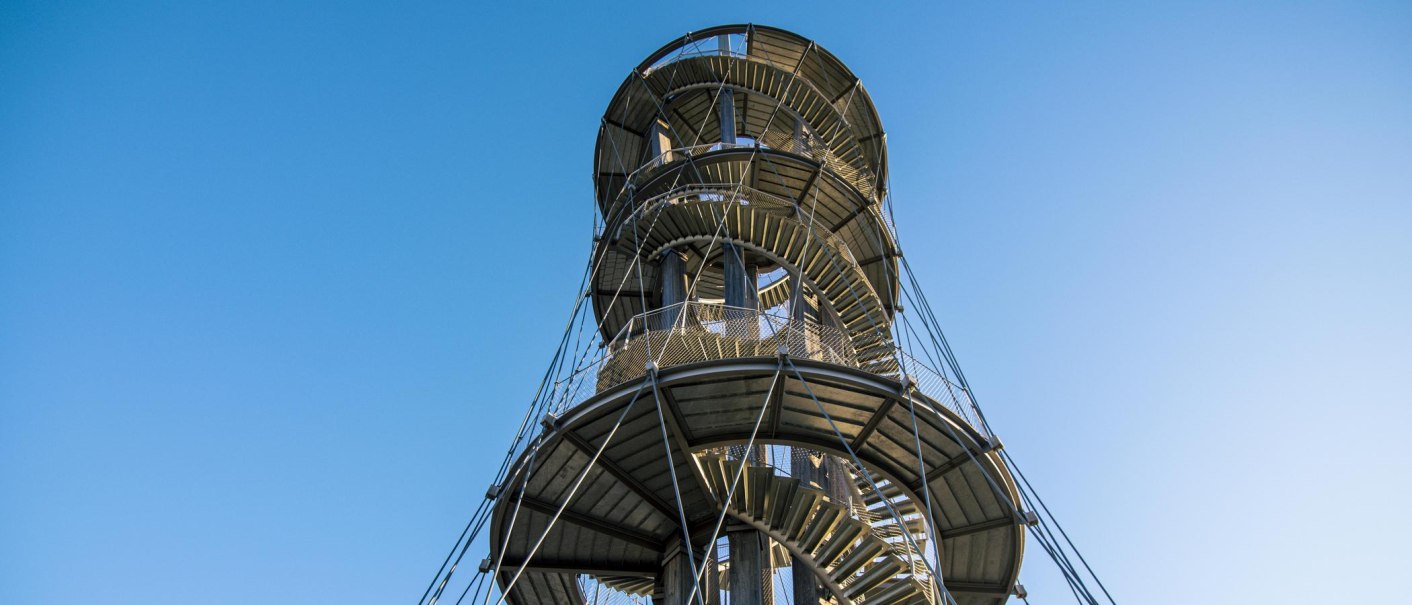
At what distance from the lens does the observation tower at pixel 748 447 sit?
12008 millimetres

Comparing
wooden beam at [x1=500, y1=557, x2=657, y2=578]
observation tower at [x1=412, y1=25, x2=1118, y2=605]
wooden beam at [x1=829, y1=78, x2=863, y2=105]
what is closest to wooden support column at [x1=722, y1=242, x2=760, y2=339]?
observation tower at [x1=412, y1=25, x2=1118, y2=605]

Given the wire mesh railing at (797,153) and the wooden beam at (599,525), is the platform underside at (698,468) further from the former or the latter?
the wire mesh railing at (797,153)

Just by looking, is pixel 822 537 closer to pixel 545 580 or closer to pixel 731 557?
pixel 731 557

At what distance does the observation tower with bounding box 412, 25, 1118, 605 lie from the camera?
473 inches

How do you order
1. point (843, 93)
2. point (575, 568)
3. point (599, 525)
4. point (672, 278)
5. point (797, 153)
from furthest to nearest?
point (843, 93) → point (797, 153) → point (672, 278) → point (575, 568) → point (599, 525)

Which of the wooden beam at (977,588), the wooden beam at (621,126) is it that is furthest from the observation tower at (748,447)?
the wooden beam at (621,126)

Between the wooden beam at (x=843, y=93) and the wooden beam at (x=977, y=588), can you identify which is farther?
the wooden beam at (x=843, y=93)

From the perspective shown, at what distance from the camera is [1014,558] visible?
13.2m

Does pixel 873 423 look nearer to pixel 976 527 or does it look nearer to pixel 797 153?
pixel 976 527

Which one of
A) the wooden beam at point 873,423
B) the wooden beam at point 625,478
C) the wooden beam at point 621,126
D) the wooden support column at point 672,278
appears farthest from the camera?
the wooden beam at point 621,126

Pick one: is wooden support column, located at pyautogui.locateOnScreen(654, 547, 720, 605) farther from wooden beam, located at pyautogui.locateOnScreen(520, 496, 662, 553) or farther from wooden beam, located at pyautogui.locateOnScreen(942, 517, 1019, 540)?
wooden beam, located at pyautogui.locateOnScreen(942, 517, 1019, 540)

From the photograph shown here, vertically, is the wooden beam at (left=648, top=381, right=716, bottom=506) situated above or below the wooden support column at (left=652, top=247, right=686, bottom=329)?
below

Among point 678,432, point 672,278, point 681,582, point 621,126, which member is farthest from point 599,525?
point 621,126

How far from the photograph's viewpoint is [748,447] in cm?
1105
